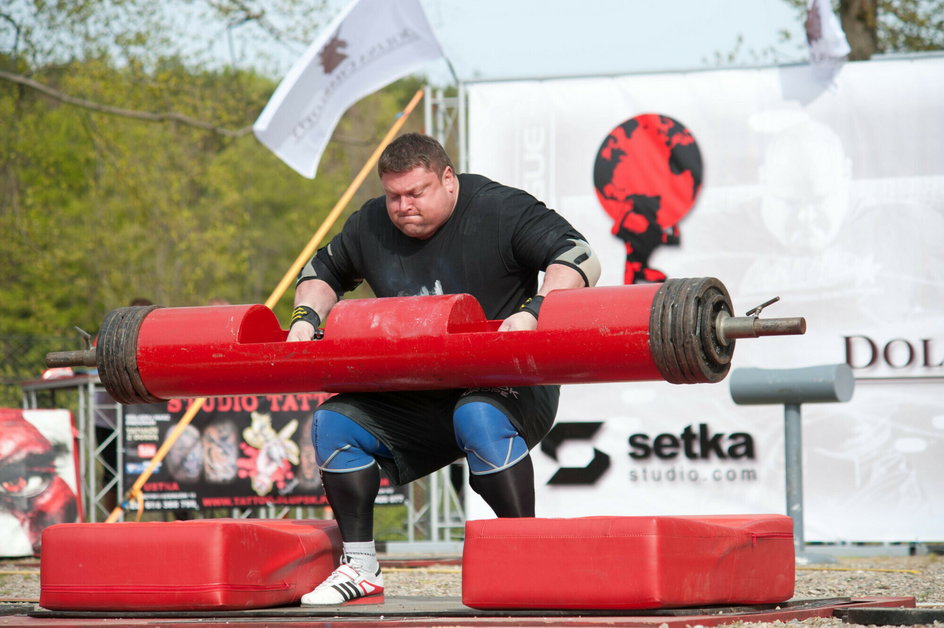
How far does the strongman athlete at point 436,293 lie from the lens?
3.33 metres

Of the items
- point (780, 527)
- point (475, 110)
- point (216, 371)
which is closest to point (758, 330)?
point (780, 527)

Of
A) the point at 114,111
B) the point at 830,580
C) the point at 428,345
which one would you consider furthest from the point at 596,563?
the point at 114,111

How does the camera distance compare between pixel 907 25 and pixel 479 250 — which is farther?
pixel 907 25

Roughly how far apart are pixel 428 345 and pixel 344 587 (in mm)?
741

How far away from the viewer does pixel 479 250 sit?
12.0 ft

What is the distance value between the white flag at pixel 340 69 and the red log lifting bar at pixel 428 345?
167 inches

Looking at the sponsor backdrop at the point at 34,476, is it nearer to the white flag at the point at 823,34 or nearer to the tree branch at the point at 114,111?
the white flag at the point at 823,34

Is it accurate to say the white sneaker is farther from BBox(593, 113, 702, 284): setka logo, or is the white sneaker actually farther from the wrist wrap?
BBox(593, 113, 702, 284): setka logo

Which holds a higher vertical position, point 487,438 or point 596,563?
point 487,438

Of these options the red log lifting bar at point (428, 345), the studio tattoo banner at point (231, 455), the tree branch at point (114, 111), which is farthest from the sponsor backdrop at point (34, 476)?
the tree branch at point (114, 111)

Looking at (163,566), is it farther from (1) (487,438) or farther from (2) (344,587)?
(1) (487,438)

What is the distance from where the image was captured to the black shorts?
3.50 m

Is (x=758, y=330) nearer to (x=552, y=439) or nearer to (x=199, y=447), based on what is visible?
(x=552, y=439)

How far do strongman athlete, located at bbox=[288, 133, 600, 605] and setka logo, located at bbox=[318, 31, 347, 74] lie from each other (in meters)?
4.24
